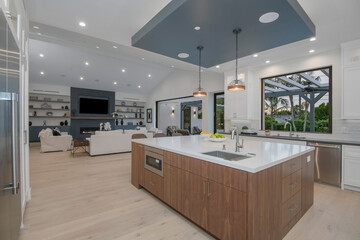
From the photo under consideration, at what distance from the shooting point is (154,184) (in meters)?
2.82

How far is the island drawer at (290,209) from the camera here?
76.0 inches

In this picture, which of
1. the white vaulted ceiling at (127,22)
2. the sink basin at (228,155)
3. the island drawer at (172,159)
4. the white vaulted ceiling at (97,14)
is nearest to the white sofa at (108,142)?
the white vaulted ceiling at (127,22)

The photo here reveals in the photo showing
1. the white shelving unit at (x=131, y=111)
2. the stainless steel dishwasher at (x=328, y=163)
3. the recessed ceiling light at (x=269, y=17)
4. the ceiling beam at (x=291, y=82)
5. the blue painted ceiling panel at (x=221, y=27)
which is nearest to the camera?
the blue painted ceiling panel at (x=221, y=27)

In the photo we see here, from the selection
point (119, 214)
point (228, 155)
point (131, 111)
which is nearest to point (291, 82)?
point (228, 155)

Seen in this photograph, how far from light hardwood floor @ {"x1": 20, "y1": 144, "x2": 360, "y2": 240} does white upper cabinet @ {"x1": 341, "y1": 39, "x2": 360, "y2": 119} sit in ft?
5.20

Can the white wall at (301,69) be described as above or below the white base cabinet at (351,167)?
above

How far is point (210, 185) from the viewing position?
73.8 inches

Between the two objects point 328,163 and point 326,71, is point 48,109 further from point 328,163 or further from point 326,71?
point 326,71

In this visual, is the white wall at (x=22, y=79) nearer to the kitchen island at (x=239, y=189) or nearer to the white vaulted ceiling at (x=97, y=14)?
the white vaulted ceiling at (x=97, y=14)

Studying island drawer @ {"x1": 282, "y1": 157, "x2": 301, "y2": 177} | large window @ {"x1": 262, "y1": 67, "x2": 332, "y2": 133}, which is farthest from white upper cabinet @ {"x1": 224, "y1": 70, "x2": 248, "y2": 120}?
island drawer @ {"x1": 282, "y1": 157, "x2": 301, "y2": 177}

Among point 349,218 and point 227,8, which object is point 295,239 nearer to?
point 349,218

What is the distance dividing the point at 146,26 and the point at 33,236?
3393 mm

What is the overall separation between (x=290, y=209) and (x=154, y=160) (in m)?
1.91

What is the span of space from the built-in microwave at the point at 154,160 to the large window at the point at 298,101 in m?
3.88
